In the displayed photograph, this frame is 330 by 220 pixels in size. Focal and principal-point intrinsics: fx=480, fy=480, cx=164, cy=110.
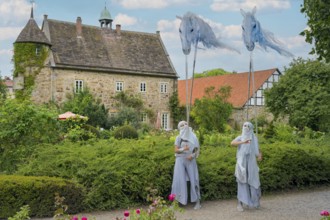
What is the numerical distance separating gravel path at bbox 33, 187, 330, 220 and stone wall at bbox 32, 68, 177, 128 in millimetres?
24189

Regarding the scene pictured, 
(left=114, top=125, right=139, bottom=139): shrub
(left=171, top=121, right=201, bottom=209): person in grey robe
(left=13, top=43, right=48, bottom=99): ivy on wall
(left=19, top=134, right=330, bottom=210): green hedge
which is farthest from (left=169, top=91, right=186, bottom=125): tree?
(left=171, top=121, right=201, bottom=209): person in grey robe

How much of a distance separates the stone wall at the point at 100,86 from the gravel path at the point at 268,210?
2419 centimetres

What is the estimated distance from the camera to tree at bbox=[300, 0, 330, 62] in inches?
389

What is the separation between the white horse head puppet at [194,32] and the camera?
33.2ft

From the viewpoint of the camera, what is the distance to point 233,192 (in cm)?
1085

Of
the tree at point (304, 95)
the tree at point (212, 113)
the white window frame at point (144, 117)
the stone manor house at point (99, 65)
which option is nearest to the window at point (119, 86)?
the stone manor house at point (99, 65)

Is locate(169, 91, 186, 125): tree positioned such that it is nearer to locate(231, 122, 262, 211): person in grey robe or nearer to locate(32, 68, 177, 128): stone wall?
locate(32, 68, 177, 128): stone wall

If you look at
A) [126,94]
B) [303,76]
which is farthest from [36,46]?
[303,76]

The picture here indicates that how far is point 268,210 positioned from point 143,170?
8.42 feet

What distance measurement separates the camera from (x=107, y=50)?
119 ft

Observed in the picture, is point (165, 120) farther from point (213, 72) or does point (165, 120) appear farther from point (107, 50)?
point (213, 72)

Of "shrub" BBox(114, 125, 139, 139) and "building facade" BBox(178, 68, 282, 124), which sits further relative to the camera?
"building facade" BBox(178, 68, 282, 124)

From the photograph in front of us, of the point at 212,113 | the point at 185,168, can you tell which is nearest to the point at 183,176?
the point at 185,168

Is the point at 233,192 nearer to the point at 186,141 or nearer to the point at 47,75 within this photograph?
the point at 186,141
